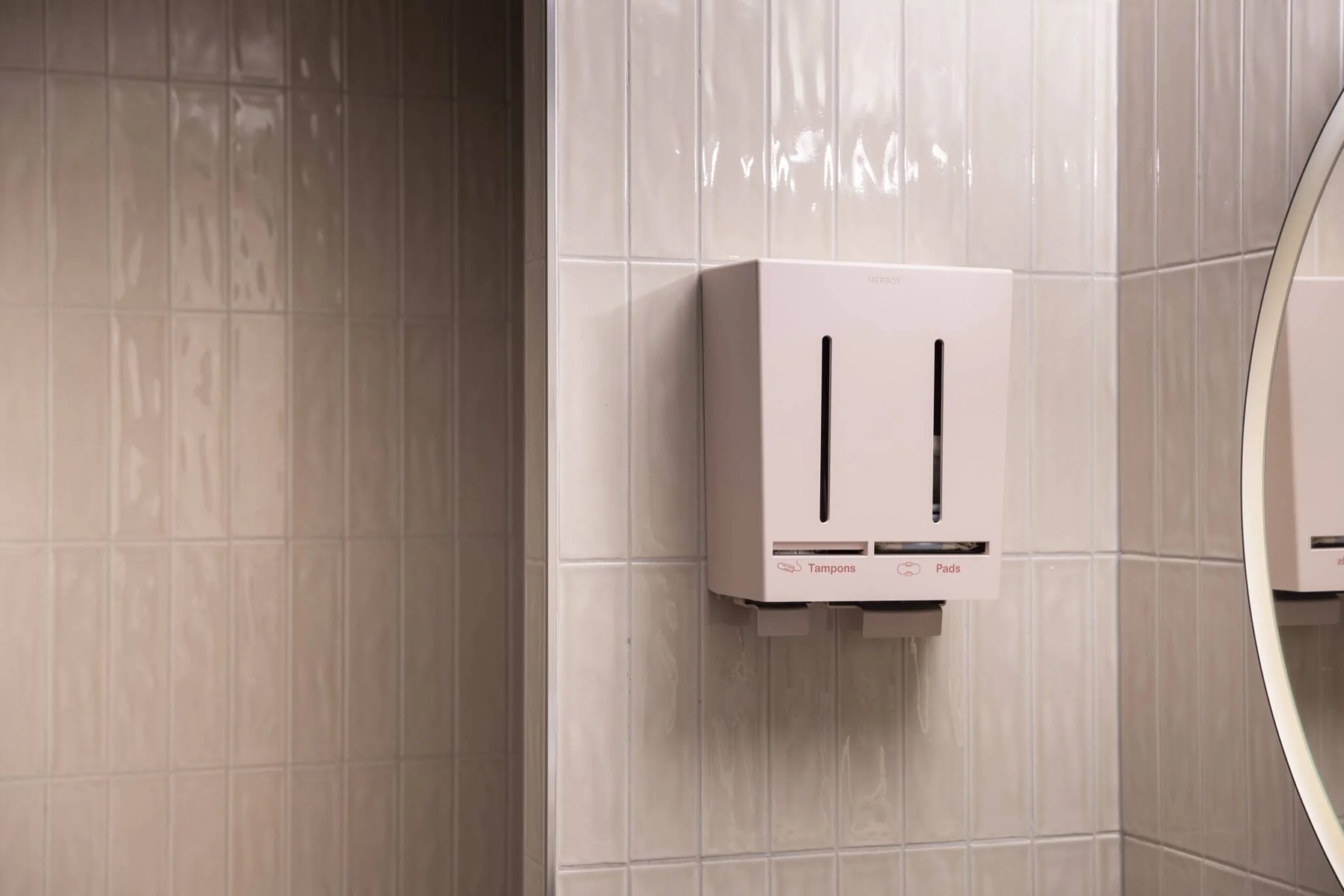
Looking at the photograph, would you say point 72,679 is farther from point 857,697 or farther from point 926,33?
point 926,33

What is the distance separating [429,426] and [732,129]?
24.5 inches

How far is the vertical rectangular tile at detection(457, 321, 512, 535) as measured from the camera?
1.61 meters

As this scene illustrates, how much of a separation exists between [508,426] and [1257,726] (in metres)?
0.93

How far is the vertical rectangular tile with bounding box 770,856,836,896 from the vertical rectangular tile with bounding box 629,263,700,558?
1.02ft

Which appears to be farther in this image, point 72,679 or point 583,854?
point 72,679

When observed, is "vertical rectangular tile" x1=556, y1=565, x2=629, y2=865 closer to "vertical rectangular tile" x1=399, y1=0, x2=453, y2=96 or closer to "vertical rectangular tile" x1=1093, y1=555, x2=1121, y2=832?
"vertical rectangular tile" x1=1093, y1=555, x2=1121, y2=832

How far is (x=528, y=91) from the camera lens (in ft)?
3.95

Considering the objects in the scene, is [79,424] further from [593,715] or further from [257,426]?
[593,715]

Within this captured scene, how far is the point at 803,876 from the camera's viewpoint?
1187mm

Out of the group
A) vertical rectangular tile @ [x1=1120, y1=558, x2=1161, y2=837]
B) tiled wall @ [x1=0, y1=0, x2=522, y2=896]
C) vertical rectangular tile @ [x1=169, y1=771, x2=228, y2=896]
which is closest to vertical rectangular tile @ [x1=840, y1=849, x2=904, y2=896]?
vertical rectangular tile @ [x1=1120, y1=558, x2=1161, y2=837]

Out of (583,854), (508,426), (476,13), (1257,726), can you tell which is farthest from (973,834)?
(476,13)

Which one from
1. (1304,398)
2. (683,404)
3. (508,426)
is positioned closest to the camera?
(1304,398)

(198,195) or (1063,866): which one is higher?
(198,195)

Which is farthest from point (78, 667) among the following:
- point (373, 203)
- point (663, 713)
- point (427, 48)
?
point (427, 48)
